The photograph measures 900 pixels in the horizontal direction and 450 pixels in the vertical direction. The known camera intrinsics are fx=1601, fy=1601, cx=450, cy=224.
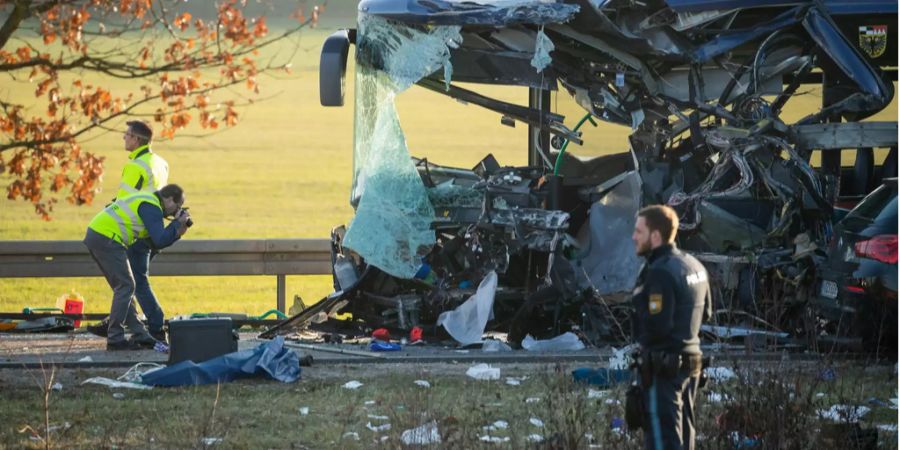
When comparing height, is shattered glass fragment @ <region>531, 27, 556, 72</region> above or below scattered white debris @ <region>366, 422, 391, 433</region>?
above

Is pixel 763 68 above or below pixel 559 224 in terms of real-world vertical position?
above

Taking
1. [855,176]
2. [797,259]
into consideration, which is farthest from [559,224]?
[855,176]

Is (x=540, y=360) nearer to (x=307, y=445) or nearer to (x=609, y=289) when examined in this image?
(x=609, y=289)

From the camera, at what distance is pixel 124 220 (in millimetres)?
12727

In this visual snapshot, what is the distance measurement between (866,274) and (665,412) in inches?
180

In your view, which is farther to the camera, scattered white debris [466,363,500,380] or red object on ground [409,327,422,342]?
red object on ground [409,327,422,342]

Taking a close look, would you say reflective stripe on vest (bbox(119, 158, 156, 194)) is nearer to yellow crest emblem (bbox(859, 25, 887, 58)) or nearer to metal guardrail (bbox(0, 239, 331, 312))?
metal guardrail (bbox(0, 239, 331, 312))

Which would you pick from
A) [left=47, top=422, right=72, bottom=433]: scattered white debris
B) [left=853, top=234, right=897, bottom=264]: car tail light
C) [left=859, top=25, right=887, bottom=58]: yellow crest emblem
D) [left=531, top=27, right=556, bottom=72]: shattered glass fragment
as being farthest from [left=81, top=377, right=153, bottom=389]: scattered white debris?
[left=859, top=25, right=887, bottom=58]: yellow crest emblem

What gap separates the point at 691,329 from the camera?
23.2ft

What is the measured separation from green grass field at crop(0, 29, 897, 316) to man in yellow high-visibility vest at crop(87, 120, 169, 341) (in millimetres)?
3766

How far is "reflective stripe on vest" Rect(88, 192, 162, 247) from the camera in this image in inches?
499

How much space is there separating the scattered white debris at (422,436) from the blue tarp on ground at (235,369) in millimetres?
2945

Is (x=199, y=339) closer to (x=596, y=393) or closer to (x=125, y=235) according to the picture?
(x=125, y=235)

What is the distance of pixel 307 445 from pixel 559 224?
4696 mm
